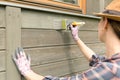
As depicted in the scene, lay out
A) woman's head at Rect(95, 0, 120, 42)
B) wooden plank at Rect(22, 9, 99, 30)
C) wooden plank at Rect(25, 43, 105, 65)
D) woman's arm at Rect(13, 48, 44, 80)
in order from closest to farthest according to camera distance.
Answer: woman's head at Rect(95, 0, 120, 42) → woman's arm at Rect(13, 48, 44, 80) → wooden plank at Rect(22, 9, 99, 30) → wooden plank at Rect(25, 43, 105, 65)

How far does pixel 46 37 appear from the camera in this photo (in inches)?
118

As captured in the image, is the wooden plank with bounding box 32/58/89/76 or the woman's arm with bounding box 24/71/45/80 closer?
the woman's arm with bounding box 24/71/45/80

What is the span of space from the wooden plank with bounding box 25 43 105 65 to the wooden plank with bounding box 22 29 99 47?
0.05 m

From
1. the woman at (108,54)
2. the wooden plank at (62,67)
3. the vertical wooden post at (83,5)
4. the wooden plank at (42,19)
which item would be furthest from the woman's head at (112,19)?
the vertical wooden post at (83,5)

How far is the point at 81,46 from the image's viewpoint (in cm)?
337

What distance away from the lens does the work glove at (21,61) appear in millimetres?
2530

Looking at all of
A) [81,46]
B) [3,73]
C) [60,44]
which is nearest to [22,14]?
[3,73]

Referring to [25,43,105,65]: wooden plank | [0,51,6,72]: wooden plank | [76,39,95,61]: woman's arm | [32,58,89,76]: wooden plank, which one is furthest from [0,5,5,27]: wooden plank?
[76,39,95,61]: woman's arm

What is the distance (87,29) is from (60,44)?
659 mm

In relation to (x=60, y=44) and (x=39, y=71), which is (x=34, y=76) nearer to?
Answer: (x=39, y=71)

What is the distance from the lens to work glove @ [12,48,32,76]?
2530 mm

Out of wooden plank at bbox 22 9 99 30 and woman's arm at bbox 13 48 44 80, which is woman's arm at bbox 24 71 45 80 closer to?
woman's arm at bbox 13 48 44 80

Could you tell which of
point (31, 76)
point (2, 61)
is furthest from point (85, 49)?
point (2, 61)

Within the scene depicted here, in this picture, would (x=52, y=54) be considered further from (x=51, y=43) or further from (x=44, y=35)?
(x=44, y=35)
